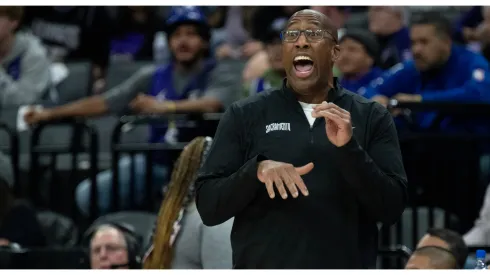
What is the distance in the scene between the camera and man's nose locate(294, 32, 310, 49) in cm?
418

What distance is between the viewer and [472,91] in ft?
23.6

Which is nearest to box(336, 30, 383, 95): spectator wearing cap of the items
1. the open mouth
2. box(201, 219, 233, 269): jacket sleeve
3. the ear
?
box(201, 219, 233, 269): jacket sleeve

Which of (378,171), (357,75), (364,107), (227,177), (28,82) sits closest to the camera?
(378,171)

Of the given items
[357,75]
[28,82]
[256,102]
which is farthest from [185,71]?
[256,102]

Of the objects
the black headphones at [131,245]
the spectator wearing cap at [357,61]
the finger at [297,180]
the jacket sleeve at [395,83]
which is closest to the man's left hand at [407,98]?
the jacket sleeve at [395,83]

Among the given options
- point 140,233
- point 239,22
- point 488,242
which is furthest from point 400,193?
point 239,22

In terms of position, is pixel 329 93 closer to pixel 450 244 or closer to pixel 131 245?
pixel 450 244

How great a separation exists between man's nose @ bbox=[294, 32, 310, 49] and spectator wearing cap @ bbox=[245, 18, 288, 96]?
10.9 feet

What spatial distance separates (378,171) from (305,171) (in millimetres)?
266

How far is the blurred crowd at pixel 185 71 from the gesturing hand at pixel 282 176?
1633mm

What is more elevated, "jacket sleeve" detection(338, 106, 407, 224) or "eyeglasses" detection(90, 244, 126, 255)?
"jacket sleeve" detection(338, 106, 407, 224)

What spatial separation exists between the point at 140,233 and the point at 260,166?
3.72m

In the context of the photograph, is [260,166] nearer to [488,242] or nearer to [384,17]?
[488,242]

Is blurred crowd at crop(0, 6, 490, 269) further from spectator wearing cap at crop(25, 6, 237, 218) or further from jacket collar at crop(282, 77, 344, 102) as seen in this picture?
jacket collar at crop(282, 77, 344, 102)
